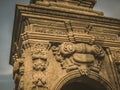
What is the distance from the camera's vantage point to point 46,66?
10.3 metres

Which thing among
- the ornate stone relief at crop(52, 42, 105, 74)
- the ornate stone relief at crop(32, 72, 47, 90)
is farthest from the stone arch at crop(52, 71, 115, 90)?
the ornate stone relief at crop(32, 72, 47, 90)

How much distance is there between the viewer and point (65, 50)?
35.4 ft

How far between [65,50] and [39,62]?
1.41 metres

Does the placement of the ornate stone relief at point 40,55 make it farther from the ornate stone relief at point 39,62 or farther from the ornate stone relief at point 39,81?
the ornate stone relief at point 39,81

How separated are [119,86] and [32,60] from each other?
411 cm

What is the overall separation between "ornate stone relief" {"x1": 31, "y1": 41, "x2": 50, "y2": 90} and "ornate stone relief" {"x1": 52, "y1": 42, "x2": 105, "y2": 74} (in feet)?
1.97

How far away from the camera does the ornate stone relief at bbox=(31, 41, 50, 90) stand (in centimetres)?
966

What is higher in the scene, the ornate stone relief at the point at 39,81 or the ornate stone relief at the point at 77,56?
the ornate stone relief at the point at 77,56

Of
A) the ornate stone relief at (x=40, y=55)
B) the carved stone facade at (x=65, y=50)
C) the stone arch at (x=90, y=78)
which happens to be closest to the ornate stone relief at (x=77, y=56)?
the carved stone facade at (x=65, y=50)

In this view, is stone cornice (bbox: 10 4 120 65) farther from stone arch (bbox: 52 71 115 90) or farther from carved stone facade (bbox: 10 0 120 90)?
stone arch (bbox: 52 71 115 90)

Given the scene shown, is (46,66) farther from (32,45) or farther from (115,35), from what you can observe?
(115,35)

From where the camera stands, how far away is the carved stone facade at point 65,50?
33.2 feet

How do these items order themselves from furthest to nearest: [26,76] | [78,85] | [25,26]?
[78,85] < [25,26] < [26,76]

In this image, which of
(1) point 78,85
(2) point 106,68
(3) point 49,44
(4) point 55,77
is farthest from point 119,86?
(3) point 49,44
